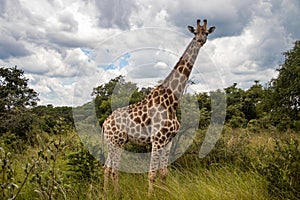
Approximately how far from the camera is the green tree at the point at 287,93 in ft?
55.6

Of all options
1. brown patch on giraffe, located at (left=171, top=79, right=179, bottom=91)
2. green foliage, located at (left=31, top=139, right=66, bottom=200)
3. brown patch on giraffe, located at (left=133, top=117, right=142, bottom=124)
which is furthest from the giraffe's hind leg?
green foliage, located at (left=31, top=139, right=66, bottom=200)

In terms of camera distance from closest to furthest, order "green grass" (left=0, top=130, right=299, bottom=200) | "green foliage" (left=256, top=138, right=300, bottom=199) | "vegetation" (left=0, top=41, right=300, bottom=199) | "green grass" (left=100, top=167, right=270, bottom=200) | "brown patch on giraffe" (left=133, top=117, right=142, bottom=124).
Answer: "vegetation" (left=0, top=41, right=300, bottom=199)
"green foliage" (left=256, top=138, right=300, bottom=199)
"green grass" (left=100, top=167, right=270, bottom=200)
"green grass" (left=0, top=130, right=299, bottom=200)
"brown patch on giraffe" (left=133, top=117, right=142, bottom=124)

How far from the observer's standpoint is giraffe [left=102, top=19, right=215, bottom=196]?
215 inches

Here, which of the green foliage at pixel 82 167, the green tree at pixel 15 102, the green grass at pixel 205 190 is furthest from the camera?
the green tree at pixel 15 102

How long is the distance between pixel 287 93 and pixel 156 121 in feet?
45.2

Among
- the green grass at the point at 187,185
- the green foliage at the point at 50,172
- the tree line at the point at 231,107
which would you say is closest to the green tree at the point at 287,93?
the tree line at the point at 231,107

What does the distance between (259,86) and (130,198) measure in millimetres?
26599

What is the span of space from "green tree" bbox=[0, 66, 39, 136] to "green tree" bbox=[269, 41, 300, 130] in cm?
1218

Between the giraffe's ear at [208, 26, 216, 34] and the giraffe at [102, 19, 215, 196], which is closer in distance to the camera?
the giraffe at [102, 19, 215, 196]

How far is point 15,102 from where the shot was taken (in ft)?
51.7

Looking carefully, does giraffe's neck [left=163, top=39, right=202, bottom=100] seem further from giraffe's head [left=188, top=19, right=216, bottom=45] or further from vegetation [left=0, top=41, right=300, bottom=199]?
vegetation [left=0, top=41, right=300, bottom=199]

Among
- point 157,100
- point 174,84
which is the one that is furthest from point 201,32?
point 157,100

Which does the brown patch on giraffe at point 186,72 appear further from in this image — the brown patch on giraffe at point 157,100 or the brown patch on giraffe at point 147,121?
the brown patch on giraffe at point 147,121

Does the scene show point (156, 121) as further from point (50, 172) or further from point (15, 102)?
point (15, 102)
